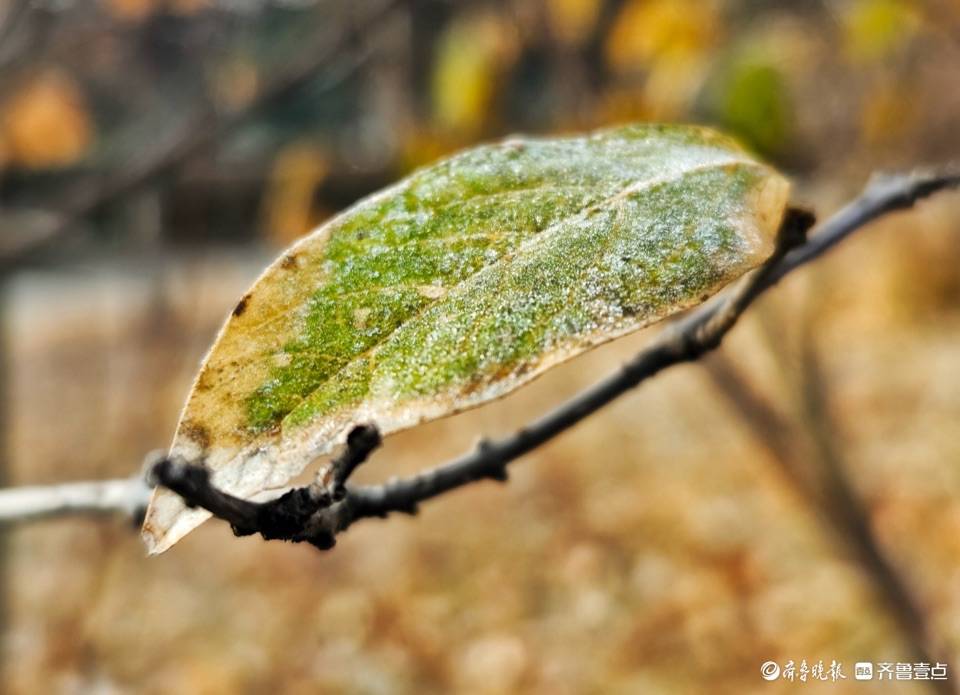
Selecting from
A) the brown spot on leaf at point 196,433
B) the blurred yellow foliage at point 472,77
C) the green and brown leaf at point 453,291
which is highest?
the green and brown leaf at point 453,291

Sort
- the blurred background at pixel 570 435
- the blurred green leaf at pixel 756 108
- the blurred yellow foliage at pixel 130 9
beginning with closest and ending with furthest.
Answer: the blurred green leaf at pixel 756 108
the blurred background at pixel 570 435
the blurred yellow foliage at pixel 130 9

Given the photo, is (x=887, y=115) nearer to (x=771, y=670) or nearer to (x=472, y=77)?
(x=472, y=77)

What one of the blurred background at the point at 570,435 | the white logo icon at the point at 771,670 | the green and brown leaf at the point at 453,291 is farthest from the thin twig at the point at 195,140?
the white logo icon at the point at 771,670

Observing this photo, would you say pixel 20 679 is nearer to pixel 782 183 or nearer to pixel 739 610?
pixel 739 610

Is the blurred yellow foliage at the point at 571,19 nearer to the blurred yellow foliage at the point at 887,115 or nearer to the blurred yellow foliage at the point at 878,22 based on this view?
the blurred yellow foliage at the point at 878,22

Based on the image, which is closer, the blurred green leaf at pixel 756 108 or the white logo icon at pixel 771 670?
the blurred green leaf at pixel 756 108

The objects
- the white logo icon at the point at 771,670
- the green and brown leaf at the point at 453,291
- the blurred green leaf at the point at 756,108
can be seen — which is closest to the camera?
the green and brown leaf at the point at 453,291

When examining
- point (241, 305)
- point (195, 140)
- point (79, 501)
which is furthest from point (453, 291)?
point (195, 140)

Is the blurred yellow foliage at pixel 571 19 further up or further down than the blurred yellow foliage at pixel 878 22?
further up
